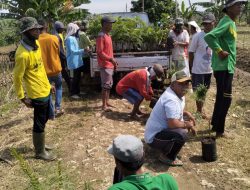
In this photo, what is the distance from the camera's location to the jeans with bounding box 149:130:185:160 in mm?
4828

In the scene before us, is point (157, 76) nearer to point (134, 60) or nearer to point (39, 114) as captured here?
point (134, 60)

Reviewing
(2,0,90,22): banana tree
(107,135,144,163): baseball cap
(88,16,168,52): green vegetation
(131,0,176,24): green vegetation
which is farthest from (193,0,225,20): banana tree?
(107,135,144,163): baseball cap

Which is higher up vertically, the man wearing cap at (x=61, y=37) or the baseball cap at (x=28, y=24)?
the baseball cap at (x=28, y=24)

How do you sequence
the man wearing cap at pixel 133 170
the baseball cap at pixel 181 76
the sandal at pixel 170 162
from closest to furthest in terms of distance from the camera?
the man wearing cap at pixel 133 170, the baseball cap at pixel 181 76, the sandal at pixel 170 162

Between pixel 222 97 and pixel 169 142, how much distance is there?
4.49 ft

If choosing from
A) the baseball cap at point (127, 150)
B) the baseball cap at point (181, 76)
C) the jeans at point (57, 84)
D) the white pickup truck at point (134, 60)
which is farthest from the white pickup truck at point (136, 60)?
the baseball cap at point (127, 150)

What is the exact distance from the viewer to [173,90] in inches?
187

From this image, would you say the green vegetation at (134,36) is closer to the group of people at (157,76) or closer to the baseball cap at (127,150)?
the group of people at (157,76)

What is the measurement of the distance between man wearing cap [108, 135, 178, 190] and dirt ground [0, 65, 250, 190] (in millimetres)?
1134

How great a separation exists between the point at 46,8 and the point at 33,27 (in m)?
12.7

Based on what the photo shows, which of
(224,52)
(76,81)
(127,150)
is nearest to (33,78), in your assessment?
(224,52)

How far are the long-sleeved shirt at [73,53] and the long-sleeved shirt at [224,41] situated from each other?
11.4 ft

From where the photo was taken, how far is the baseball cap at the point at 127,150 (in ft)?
7.45

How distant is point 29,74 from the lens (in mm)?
4980
